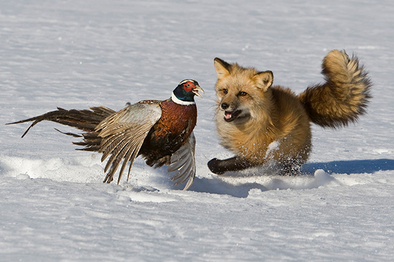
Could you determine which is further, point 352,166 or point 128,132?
point 352,166

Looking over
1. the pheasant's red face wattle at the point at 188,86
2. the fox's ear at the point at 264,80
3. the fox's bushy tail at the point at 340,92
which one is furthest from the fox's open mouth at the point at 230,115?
the fox's bushy tail at the point at 340,92

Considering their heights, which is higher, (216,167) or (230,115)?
(230,115)

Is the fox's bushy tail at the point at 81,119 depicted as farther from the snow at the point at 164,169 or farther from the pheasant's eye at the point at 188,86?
the pheasant's eye at the point at 188,86

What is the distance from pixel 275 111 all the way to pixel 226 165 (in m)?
0.70

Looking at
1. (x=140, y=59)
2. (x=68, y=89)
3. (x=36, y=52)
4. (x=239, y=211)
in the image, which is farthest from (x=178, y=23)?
(x=239, y=211)

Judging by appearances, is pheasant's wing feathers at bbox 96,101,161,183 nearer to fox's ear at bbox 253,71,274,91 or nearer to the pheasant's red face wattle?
the pheasant's red face wattle

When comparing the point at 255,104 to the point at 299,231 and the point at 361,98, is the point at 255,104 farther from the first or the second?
the point at 299,231

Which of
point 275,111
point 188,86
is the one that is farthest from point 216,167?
point 188,86

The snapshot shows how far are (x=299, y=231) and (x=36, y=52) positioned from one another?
8.07 m

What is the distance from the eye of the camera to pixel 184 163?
4.50 meters

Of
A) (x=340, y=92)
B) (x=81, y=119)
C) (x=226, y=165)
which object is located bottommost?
(x=226, y=165)

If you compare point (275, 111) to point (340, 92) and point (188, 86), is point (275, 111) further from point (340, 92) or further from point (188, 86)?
point (188, 86)

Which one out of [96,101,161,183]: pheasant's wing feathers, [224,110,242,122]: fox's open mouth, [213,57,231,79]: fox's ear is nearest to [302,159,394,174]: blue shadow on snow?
[224,110,242,122]: fox's open mouth

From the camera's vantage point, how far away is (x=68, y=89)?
7.54 m
